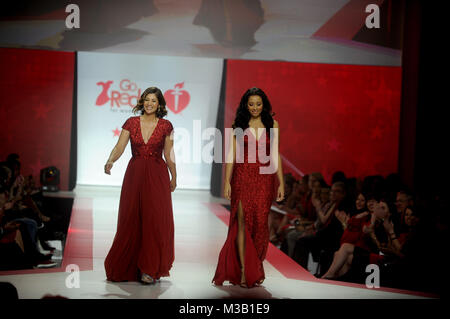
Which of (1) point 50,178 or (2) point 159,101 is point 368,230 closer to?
(2) point 159,101

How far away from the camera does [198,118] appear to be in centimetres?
906

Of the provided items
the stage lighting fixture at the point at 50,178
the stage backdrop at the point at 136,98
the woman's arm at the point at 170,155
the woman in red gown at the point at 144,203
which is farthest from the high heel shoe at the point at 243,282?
the stage lighting fixture at the point at 50,178

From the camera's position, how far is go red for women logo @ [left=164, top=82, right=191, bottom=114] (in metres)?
8.91

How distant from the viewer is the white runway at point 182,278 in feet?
10.8

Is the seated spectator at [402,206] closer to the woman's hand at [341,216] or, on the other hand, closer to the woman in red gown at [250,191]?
the woman's hand at [341,216]

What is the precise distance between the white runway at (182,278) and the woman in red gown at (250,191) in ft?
0.39

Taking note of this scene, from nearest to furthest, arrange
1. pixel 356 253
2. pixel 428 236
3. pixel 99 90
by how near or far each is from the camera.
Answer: pixel 428 236 → pixel 356 253 → pixel 99 90

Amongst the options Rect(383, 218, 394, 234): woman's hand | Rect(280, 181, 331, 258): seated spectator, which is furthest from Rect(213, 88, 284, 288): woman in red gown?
Rect(280, 181, 331, 258): seated spectator

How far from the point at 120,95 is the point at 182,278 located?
17.6 feet

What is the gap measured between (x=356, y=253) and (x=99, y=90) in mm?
5650

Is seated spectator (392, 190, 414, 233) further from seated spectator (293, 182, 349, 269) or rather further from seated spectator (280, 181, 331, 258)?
seated spectator (280, 181, 331, 258)

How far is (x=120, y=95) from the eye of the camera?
864 cm
